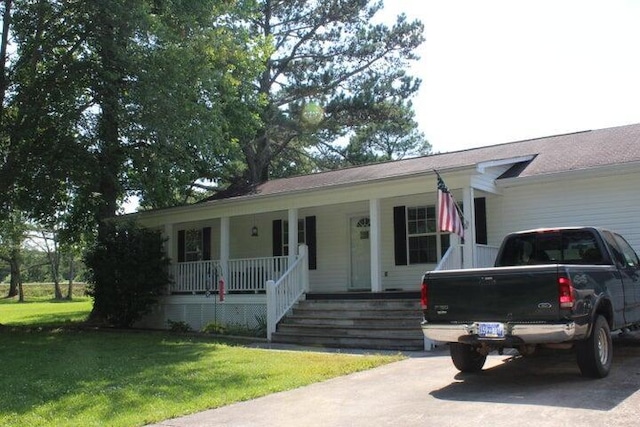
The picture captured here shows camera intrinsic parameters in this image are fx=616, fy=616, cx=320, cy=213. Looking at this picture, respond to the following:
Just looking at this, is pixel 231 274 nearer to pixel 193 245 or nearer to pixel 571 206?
pixel 193 245

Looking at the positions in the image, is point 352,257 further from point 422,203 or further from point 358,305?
point 358,305

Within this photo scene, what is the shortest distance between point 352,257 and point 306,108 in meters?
13.0

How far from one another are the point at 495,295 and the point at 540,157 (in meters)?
8.79

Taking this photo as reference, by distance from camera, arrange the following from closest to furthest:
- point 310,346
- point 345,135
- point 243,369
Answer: point 243,369 < point 310,346 < point 345,135

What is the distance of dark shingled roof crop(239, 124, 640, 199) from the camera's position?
13382 millimetres

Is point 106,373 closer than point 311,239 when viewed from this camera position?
Yes

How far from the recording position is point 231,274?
16891 millimetres

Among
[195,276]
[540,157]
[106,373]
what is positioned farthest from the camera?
[195,276]

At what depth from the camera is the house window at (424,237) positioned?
15383 millimetres

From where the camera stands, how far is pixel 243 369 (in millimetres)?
9453

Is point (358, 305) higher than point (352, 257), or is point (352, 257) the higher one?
point (352, 257)

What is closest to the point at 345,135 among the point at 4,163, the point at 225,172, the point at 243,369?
the point at 225,172

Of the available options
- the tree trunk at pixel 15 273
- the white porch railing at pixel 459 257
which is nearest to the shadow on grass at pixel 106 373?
the white porch railing at pixel 459 257

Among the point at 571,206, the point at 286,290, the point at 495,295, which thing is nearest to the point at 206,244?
the point at 286,290
